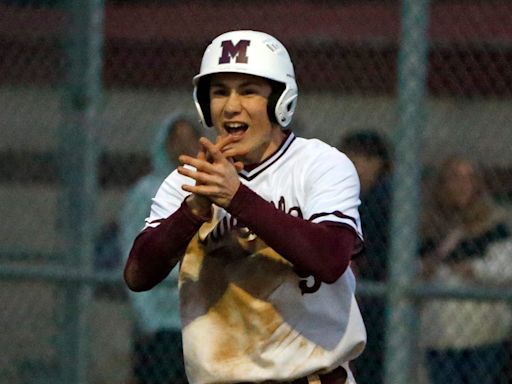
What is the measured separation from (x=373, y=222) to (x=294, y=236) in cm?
258

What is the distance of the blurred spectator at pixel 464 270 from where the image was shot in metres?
5.94

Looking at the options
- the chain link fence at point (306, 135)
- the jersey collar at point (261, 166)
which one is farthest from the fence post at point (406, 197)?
the jersey collar at point (261, 166)

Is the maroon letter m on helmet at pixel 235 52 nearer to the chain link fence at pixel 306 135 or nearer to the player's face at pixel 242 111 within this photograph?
the player's face at pixel 242 111

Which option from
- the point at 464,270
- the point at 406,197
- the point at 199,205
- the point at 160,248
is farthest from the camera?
the point at 464,270

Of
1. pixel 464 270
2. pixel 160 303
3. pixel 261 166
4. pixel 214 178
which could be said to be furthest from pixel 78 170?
pixel 214 178

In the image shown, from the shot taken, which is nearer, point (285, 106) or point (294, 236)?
point (294, 236)

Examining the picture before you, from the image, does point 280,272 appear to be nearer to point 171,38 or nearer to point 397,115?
point 397,115

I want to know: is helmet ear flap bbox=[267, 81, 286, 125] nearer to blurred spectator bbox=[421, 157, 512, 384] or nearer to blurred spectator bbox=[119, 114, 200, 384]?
blurred spectator bbox=[421, 157, 512, 384]

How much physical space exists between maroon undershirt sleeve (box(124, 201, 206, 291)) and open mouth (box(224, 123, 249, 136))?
0.96ft

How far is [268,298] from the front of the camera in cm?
402

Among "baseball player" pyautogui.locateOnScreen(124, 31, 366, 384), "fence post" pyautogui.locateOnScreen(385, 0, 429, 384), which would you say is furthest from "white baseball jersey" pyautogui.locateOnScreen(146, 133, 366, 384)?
"fence post" pyautogui.locateOnScreen(385, 0, 429, 384)

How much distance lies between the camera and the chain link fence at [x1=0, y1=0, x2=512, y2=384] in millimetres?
5906

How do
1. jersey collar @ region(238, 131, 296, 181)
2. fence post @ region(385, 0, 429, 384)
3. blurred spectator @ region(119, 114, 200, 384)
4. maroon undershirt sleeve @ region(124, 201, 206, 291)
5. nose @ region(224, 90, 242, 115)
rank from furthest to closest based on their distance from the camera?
blurred spectator @ region(119, 114, 200, 384), fence post @ region(385, 0, 429, 384), jersey collar @ region(238, 131, 296, 181), nose @ region(224, 90, 242, 115), maroon undershirt sleeve @ region(124, 201, 206, 291)

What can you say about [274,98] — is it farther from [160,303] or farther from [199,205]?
[160,303]
